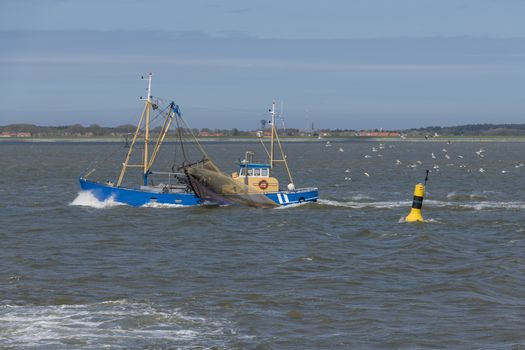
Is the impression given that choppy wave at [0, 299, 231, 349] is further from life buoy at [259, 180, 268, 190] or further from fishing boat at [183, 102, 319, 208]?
life buoy at [259, 180, 268, 190]

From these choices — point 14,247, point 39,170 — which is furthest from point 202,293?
point 39,170

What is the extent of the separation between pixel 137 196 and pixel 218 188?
4789mm

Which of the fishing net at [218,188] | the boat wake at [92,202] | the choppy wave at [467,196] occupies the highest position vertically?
the fishing net at [218,188]

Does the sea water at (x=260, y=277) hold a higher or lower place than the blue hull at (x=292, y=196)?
lower

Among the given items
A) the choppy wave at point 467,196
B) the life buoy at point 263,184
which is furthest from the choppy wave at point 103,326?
the choppy wave at point 467,196

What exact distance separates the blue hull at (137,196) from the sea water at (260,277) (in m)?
0.50

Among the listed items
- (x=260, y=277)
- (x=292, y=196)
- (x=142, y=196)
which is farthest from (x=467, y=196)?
(x=260, y=277)

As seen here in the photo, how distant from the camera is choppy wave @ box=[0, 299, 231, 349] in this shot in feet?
80.1

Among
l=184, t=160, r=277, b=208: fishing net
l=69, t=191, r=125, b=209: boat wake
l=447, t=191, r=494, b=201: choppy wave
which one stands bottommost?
l=447, t=191, r=494, b=201: choppy wave

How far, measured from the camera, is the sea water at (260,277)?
2552 centimetres

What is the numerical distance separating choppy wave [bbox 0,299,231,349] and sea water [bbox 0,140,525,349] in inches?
2.0

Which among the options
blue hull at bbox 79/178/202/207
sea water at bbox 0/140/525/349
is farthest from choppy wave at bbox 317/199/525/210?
blue hull at bbox 79/178/202/207

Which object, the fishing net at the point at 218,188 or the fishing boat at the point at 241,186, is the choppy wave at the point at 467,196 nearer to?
the fishing boat at the point at 241,186

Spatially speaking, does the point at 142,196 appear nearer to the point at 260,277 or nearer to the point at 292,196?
the point at 292,196
